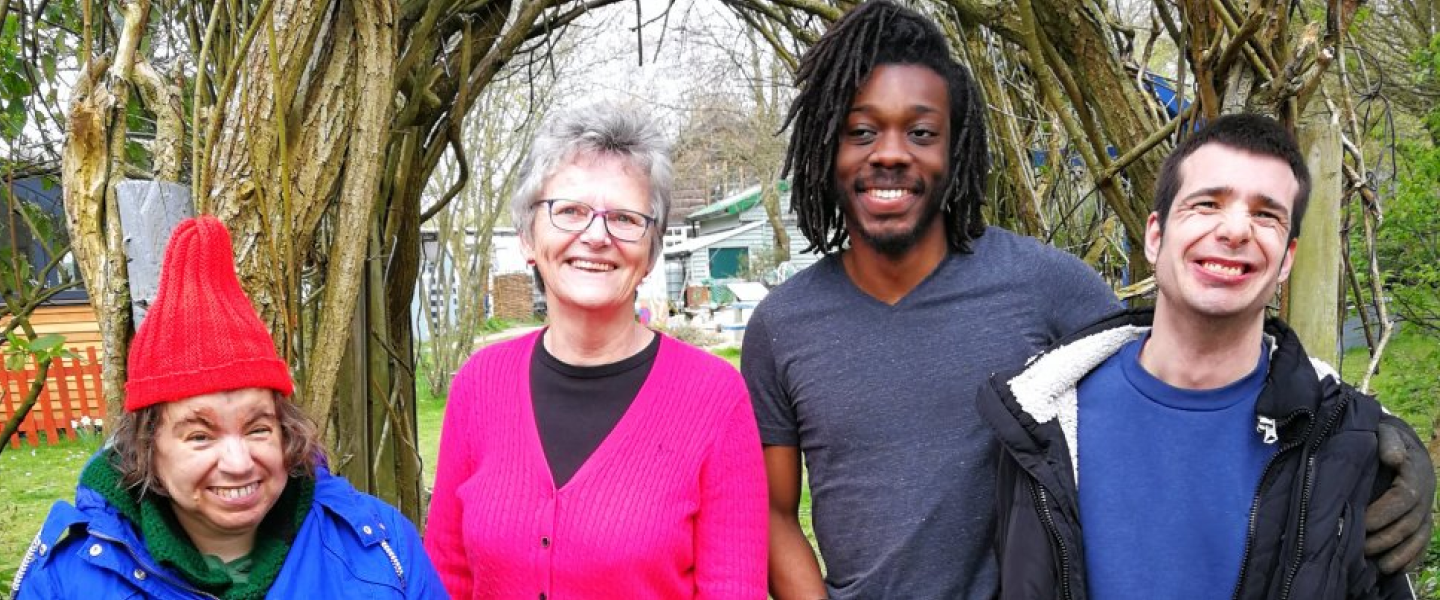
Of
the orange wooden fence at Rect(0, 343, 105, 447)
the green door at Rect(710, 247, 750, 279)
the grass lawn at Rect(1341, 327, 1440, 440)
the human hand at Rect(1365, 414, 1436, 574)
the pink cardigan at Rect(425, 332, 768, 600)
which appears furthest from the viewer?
the green door at Rect(710, 247, 750, 279)

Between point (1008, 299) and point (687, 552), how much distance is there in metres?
0.72

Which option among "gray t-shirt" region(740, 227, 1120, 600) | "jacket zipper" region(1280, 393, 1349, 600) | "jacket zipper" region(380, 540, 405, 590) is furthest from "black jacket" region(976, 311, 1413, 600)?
"jacket zipper" region(380, 540, 405, 590)

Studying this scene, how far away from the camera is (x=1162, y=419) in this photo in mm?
1621

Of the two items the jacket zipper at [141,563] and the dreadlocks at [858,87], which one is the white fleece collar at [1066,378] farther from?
the jacket zipper at [141,563]

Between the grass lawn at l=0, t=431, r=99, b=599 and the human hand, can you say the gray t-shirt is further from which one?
the grass lawn at l=0, t=431, r=99, b=599

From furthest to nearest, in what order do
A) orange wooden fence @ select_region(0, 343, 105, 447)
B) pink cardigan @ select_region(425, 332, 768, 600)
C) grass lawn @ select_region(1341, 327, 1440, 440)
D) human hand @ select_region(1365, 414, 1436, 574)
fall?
orange wooden fence @ select_region(0, 343, 105, 447) < grass lawn @ select_region(1341, 327, 1440, 440) < pink cardigan @ select_region(425, 332, 768, 600) < human hand @ select_region(1365, 414, 1436, 574)

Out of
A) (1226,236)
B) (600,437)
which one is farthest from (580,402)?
(1226,236)

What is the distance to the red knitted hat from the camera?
1587 millimetres

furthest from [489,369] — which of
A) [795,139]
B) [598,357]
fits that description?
[795,139]

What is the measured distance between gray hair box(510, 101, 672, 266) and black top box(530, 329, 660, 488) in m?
0.21

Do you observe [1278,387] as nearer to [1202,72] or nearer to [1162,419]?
[1162,419]

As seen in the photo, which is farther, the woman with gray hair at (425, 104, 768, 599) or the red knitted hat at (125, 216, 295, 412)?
the woman with gray hair at (425, 104, 768, 599)

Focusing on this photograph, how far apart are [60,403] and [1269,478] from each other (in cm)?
1142

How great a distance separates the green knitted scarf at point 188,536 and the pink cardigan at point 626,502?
0.29 metres
